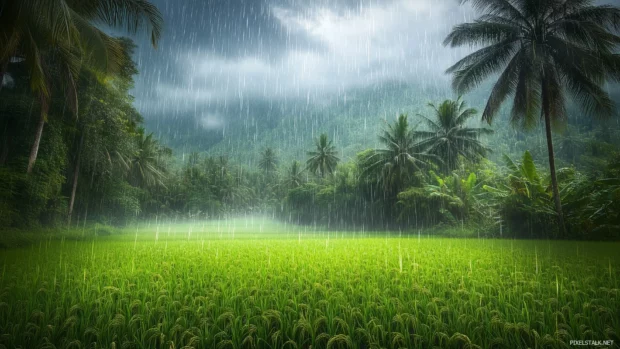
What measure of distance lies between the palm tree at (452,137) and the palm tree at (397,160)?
3.26ft

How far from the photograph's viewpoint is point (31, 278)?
14.4 ft

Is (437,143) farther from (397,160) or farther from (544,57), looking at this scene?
(544,57)

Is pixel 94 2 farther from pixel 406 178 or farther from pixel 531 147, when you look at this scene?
pixel 531 147

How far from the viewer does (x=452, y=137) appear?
86.3 feet

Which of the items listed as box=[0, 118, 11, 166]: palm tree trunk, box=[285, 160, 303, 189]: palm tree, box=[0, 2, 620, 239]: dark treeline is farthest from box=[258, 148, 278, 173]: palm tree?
box=[0, 118, 11, 166]: palm tree trunk

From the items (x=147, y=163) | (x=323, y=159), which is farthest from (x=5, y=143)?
(x=323, y=159)

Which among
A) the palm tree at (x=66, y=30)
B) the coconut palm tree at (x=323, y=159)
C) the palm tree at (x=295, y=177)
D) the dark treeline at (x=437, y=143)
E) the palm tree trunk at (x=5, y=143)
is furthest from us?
the palm tree at (x=295, y=177)

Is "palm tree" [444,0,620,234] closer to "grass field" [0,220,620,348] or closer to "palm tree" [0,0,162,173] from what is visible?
"grass field" [0,220,620,348]

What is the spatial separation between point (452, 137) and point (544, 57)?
13.5 m

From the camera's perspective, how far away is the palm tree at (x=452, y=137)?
2600 centimetres

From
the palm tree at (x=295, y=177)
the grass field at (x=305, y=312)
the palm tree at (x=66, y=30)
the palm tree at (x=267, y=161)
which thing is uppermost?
the palm tree at (x=267, y=161)

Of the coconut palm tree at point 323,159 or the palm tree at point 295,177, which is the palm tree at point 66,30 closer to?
the coconut palm tree at point 323,159

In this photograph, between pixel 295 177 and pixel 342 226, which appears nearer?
pixel 342 226

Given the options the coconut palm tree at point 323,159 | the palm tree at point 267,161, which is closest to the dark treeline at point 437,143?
the coconut palm tree at point 323,159
